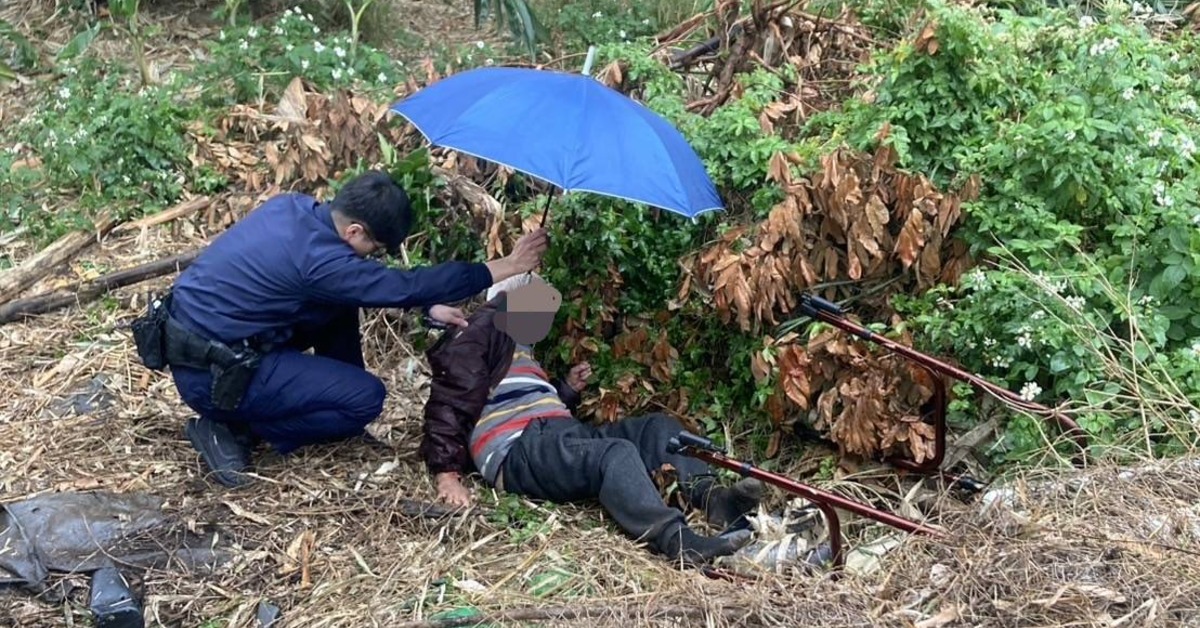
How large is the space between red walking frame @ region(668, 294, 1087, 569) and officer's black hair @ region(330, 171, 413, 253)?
139 cm

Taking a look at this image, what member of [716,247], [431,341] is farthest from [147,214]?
[716,247]

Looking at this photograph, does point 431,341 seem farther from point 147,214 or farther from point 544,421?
point 147,214

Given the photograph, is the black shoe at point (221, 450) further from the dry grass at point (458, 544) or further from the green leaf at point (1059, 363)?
the green leaf at point (1059, 363)

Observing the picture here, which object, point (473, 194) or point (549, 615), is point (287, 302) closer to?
point (473, 194)

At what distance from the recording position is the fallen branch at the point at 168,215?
621cm

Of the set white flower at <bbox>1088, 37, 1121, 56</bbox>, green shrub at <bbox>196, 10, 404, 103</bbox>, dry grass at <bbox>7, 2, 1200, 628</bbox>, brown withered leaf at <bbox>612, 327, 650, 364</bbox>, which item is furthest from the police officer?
green shrub at <bbox>196, 10, 404, 103</bbox>

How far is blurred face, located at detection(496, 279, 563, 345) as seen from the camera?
15.4 feet

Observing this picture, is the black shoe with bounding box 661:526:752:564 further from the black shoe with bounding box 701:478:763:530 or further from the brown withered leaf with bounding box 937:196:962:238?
the brown withered leaf with bounding box 937:196:962:238

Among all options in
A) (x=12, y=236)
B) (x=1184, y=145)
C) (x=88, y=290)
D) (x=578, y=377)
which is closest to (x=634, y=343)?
(x=578, y=377)

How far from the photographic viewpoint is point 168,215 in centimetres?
624

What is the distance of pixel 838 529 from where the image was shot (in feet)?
11.6

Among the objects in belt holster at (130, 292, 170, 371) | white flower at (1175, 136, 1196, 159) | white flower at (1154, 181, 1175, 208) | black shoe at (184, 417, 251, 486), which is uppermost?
white flower at (1175, 136, 1196, 159)

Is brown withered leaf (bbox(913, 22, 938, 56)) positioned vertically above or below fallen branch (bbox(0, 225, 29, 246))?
above

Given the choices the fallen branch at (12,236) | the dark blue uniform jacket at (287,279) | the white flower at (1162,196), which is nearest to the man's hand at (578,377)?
the dark blue uniform jacket at (287,279)
